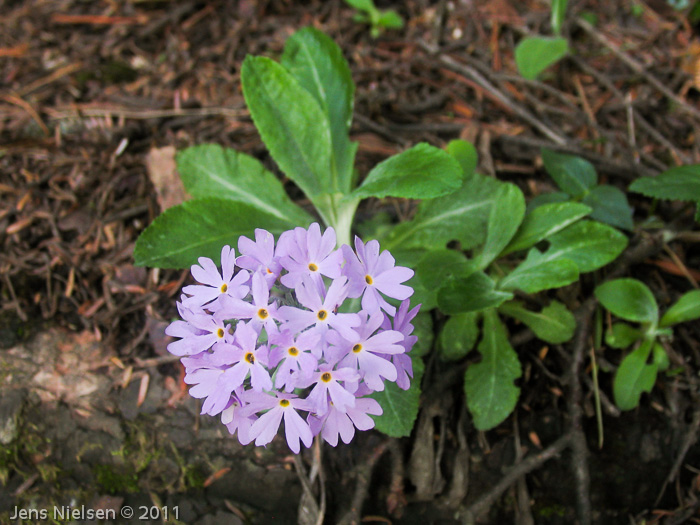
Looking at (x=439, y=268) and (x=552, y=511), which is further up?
(x=439, y=268)

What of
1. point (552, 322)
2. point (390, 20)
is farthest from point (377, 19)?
point (552, 322)

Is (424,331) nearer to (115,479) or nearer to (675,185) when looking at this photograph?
(675,185)

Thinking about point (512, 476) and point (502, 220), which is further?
point (502, 220)

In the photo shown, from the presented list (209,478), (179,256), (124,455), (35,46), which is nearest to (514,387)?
(209,478)

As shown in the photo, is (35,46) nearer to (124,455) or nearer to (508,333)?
(124,455)

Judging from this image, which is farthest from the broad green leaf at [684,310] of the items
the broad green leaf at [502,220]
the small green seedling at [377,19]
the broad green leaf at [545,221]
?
Result: the small green seedling at [377,19]

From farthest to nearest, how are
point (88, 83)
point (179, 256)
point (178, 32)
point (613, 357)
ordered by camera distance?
point (178, 32), point (88, 83), point (613, 357), point (179, 256)

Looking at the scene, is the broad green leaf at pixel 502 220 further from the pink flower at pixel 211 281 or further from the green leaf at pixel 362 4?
the green leaf at pixel 362 4
